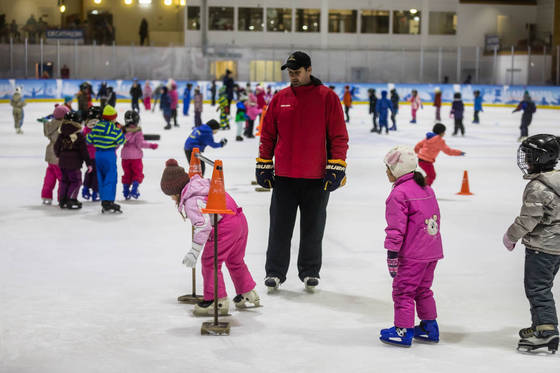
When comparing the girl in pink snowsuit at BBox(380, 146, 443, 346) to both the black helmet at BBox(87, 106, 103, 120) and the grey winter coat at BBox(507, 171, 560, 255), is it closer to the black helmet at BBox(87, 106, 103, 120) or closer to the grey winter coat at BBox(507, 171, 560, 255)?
the grey winter coat at BBox(507, 171, 560, 255)

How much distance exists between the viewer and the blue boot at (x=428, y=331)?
4734 millimetres

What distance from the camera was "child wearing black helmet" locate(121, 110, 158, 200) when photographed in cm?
1059

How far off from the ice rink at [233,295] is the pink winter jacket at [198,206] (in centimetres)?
60

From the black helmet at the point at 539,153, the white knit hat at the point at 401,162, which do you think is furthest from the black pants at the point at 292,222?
the black helmet at the point at 539,153

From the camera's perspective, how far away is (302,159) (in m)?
5.86

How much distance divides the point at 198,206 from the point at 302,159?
3.85ft

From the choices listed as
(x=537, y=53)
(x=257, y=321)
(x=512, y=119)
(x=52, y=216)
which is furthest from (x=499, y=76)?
(x=257, y=321)

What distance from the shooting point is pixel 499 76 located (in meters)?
45.8

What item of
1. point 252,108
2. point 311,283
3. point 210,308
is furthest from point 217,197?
point 252,108

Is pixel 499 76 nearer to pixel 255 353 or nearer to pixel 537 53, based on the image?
pixel 537 53

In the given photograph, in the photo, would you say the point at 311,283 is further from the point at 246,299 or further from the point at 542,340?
the point at 542,340

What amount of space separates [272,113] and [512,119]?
28.3 m

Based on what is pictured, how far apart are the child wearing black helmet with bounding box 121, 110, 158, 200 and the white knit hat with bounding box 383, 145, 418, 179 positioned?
20.3 feet

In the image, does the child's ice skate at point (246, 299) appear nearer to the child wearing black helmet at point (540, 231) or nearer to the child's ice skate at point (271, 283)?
the child's ice skate at point (271, 283)
